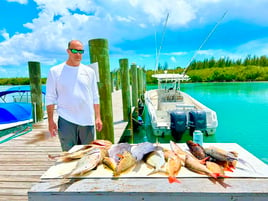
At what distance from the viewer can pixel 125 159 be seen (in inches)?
50.9

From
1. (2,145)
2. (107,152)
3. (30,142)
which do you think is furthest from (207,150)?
(2,145)

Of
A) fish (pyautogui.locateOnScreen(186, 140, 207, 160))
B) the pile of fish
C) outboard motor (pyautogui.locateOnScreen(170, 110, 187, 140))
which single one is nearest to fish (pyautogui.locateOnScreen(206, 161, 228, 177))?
the pile of fish

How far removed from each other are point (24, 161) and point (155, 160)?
2.70 meters

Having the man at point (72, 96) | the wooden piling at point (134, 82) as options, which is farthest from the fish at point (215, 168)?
the wooden piling at point (134, 82)

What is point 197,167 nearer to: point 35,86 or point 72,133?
point 72,133

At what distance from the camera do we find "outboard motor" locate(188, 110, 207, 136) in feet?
19.6

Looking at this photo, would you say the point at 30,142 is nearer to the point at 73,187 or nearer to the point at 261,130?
the point at 73,187

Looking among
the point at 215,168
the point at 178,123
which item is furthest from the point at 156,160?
the point at 178,123

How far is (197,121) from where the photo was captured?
19.6 ft

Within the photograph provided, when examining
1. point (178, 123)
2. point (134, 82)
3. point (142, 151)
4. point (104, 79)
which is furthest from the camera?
point (134, 82)

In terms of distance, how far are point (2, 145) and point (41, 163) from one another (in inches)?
60.3

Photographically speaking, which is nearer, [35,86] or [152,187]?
[152,187]

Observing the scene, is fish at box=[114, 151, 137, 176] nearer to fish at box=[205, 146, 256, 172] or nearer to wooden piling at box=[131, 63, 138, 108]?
fish at box=[205, 146, 256, 172]

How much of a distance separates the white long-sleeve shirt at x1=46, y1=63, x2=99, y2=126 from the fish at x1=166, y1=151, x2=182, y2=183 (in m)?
1.10
